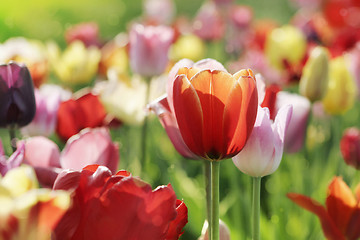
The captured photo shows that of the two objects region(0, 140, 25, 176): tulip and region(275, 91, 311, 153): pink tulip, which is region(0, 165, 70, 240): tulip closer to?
region(0, 140, 25, 176): tulip

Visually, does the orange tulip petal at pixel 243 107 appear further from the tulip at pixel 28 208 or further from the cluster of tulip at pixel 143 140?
the tulip at pixel 28 208

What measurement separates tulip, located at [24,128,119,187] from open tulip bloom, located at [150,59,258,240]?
19 centimetres

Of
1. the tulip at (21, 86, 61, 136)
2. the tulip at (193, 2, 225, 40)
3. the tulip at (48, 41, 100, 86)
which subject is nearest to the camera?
the tulip at (21, 86, 61, 136)

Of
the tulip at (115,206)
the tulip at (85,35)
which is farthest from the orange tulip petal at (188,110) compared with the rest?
the tulip at (85,35)

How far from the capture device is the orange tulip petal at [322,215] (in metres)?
0.66

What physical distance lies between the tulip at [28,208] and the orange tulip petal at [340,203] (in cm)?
40

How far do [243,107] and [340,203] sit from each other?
0.21m

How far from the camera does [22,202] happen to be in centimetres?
34

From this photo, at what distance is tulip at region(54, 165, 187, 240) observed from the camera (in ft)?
1.39

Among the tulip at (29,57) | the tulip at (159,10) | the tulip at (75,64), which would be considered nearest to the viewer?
the tulip at (29,57)

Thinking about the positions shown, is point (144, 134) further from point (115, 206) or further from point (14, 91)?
point (115, 206)

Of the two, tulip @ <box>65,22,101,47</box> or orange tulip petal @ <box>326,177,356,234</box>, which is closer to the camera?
orange tulip petal @ <box>326,177,356,234</box>

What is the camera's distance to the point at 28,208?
344 millimetres

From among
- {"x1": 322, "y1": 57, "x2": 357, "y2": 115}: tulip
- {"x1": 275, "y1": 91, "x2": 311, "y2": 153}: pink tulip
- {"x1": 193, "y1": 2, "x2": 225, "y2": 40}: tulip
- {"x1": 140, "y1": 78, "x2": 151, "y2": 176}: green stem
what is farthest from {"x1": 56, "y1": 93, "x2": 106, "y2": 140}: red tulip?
{"x1": 193, "y1": 2, "x2": 225, "y2": 40}: tulip
